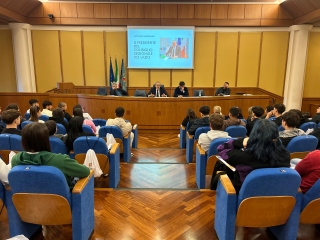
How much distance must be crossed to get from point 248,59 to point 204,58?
4.99ft

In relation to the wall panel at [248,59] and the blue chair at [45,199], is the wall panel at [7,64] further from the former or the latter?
the blue chair at [45,199]

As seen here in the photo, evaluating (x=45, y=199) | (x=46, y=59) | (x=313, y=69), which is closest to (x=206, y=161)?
(x=45, y=199)

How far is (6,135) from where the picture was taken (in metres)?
3.03

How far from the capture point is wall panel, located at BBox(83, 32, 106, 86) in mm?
8750

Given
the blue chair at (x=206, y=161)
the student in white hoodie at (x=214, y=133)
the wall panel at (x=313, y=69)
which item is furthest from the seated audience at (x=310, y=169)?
the wall panel at (x=313, y=69)

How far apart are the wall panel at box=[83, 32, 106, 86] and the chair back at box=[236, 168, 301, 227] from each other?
25.7 ft

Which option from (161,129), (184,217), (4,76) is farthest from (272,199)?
(4,76)

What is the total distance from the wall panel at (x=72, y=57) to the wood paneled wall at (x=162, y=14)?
489 mm

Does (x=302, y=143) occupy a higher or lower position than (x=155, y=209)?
higher

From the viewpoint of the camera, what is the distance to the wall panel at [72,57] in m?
8.75

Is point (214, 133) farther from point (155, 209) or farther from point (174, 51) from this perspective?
point (174, 51)

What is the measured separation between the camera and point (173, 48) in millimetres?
8570

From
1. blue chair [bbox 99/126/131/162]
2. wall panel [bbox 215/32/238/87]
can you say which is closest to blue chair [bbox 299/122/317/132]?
blue chair [bbox 99/126/131/162]

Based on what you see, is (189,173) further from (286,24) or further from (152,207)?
(286,24)
